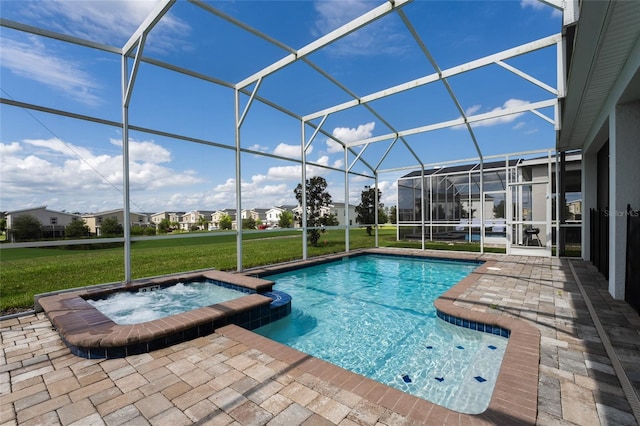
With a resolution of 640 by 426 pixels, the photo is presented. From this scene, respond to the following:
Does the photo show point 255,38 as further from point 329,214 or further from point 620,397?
point 329,214

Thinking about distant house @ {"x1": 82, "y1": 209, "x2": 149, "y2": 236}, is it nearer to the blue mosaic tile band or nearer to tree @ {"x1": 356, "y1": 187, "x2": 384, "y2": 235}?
the blue mosaic tile band

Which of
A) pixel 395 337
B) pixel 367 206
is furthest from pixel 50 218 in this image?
pixel 367 206

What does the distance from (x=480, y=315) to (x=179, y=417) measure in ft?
12.7

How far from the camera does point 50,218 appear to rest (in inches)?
204

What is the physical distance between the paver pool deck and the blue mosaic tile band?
13 centimetres

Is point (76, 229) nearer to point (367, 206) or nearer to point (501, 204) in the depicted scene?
point (501, 204)

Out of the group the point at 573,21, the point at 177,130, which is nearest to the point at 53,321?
the point at 177,130

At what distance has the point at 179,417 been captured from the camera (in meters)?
2.06

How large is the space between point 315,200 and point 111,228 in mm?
9176

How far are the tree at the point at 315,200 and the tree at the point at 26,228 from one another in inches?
376

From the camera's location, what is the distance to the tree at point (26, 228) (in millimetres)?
4484

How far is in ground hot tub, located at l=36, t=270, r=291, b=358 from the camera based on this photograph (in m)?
3.08

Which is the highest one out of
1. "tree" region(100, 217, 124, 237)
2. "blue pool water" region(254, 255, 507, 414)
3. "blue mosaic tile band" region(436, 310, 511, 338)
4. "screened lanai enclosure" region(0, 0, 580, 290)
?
"screened lanai enclosure" region(0, 0, 580, 290)

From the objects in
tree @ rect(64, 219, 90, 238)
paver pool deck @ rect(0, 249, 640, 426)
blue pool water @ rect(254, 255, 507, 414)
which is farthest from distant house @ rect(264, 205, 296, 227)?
paver pool deck @ rect(0, 249, 640, 426)
